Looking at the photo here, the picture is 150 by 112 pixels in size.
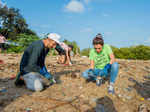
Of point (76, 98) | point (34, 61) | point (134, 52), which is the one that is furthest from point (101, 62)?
point (134, 52)

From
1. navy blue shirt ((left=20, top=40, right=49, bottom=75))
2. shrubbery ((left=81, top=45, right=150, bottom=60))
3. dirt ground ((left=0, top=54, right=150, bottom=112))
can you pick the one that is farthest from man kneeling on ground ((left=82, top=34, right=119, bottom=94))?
shrubbery ((left=81, top=45, right=150, bottom=60))

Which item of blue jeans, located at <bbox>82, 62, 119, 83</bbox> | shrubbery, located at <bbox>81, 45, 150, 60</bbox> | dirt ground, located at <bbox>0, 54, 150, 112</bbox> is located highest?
shrubbery, located at <bbox>81, 45, 150, 60</bbox>

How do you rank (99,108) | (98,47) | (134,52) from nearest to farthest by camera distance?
1. (99,108)
2. (98,47)
3. (134,52)

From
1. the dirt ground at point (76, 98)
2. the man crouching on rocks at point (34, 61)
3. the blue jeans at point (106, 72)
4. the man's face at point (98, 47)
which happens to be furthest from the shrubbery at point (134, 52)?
the man crouching on rocks at point (34, 61)

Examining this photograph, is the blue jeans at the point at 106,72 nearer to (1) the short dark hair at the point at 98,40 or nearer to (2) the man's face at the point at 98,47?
(2) the man's face at the point at 98,47

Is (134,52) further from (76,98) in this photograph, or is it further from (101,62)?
(76,98)

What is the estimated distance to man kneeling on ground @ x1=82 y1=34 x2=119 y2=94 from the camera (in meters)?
2.84

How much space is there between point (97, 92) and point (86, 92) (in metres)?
0.23

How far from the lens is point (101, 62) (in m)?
3.08

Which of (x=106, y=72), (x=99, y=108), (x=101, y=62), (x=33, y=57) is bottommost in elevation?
(x=99, y=108)

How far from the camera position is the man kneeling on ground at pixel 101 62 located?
112 inches

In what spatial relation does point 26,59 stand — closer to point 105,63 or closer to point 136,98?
point 105,63

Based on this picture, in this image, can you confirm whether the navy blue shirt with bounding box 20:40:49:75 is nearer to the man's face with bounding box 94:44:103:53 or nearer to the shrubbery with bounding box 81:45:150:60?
the man's face with bounding box 94:44:103:53

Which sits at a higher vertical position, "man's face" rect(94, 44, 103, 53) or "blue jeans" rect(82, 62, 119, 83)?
"man's face" rect(94, 44, 103, 53)
